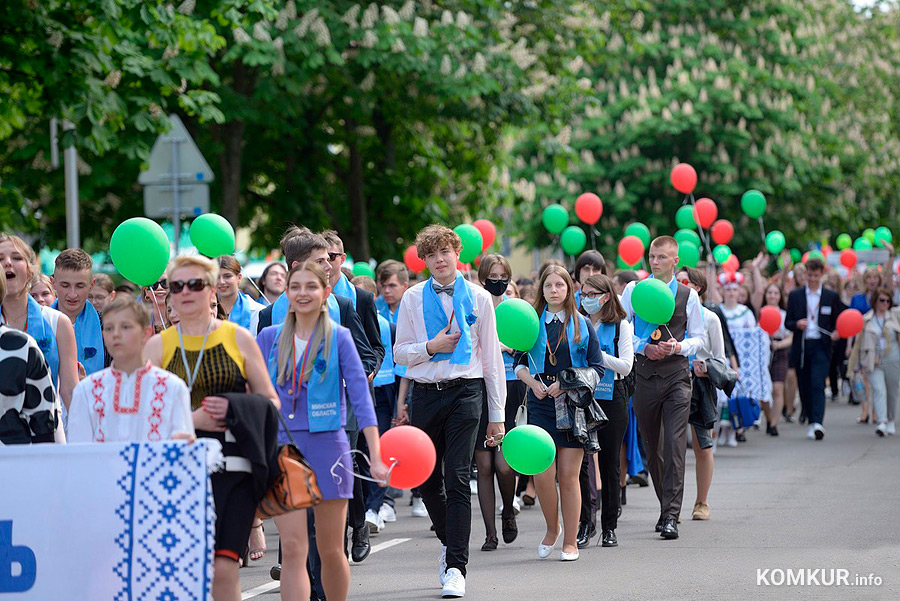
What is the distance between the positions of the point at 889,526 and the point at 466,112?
12.4m

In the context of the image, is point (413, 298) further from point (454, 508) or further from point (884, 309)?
point (884, 309)

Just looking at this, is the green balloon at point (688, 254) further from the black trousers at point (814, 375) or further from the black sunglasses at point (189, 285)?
the black sunglasses at point (189, 285)

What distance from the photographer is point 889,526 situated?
10.4 meters

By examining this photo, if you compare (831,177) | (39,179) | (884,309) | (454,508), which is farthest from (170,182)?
(831,177)

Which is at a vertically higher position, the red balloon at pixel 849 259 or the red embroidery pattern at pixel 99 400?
the red balloon at pixel 849 259

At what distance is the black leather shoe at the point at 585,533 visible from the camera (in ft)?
33.0

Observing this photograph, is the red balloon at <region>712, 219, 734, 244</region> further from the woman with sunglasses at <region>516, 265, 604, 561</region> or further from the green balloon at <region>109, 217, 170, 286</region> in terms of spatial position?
the green balloon at <region>109, 217, 170, 286</region>

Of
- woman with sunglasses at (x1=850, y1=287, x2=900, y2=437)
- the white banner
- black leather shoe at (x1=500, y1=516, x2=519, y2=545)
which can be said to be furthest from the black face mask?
woman with sunglasses at (x1=850, y1=287, x2=900, y2=437)

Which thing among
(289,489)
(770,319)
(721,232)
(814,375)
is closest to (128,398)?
(289,489)

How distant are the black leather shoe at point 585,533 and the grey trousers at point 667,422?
0.53 metres

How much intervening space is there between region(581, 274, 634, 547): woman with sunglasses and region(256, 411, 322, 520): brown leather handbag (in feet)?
14.0

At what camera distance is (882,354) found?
18.2 m

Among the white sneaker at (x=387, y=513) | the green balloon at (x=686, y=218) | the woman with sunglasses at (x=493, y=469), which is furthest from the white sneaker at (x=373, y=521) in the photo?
the green balloon at (x=686, y=218)

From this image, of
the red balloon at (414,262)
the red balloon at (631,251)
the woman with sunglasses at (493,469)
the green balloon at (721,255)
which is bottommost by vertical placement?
the woman with sunglasses at (493,469)
